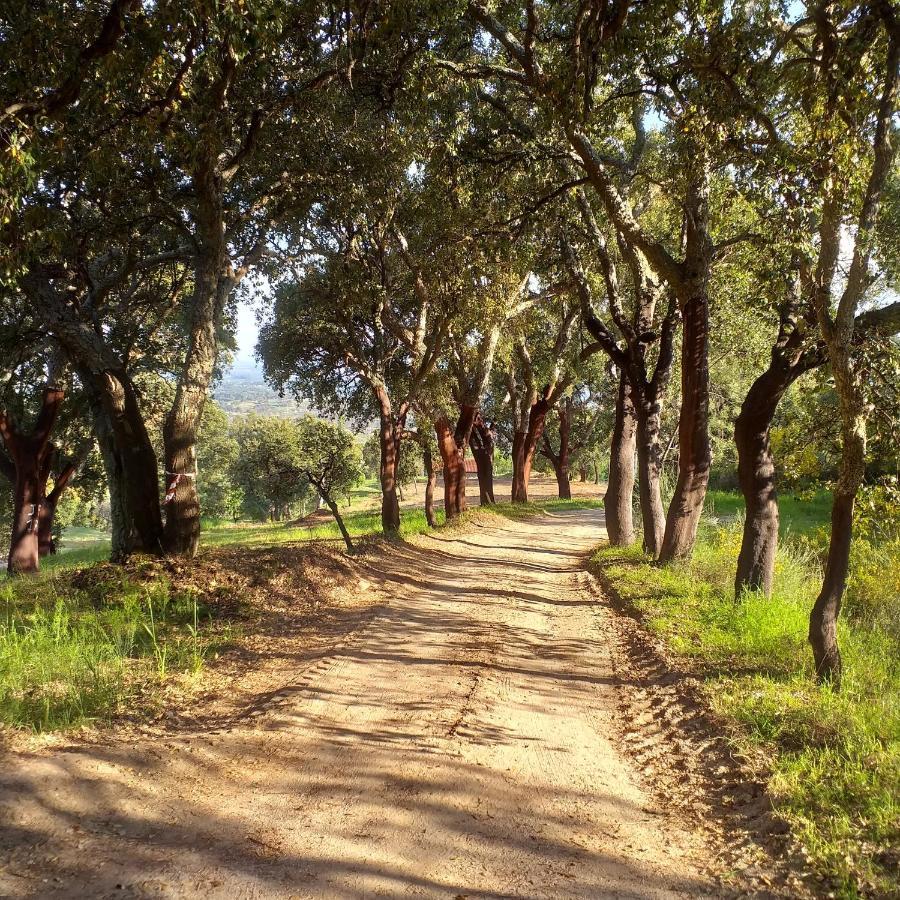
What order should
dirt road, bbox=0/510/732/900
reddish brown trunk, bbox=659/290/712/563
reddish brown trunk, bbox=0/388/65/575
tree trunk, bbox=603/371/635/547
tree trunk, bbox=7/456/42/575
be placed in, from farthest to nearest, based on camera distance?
tree trunk, bbox=7/456/42/575, reddish brown trunk, bbox=0/388/65/575, tree trunk, bbox=603/371/635/547, reddish brown trunk, bbox=659/290/712/563, dirt road, bbox=0/510/732/900

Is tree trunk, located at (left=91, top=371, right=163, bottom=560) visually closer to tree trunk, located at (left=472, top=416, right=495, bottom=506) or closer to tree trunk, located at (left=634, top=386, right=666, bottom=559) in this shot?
tree trunk, located at (left=634, top=386, right=666, bottom=559)

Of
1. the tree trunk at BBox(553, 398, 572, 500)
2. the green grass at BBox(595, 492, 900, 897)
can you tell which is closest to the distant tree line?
the green grass at BBox(595, 492, 900, 897)

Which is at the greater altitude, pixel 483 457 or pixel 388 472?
pixel 483 457

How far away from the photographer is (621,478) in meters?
13.6

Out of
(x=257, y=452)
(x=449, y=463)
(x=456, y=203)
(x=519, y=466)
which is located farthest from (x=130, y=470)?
(x=257, y=452)

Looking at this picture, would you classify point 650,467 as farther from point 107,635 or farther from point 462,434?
point 107,635

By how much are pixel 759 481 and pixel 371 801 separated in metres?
6.03

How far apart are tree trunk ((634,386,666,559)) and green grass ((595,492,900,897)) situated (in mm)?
1581

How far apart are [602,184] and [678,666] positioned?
6282 millimetres

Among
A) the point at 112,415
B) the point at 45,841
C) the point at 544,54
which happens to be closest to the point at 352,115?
the point at 544,54

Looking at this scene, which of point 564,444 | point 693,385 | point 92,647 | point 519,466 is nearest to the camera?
point 92,647

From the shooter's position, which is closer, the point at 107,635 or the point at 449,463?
the point at 107,635

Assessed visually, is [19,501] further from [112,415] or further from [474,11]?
[474,11]

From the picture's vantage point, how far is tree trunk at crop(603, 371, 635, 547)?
13.2 m
